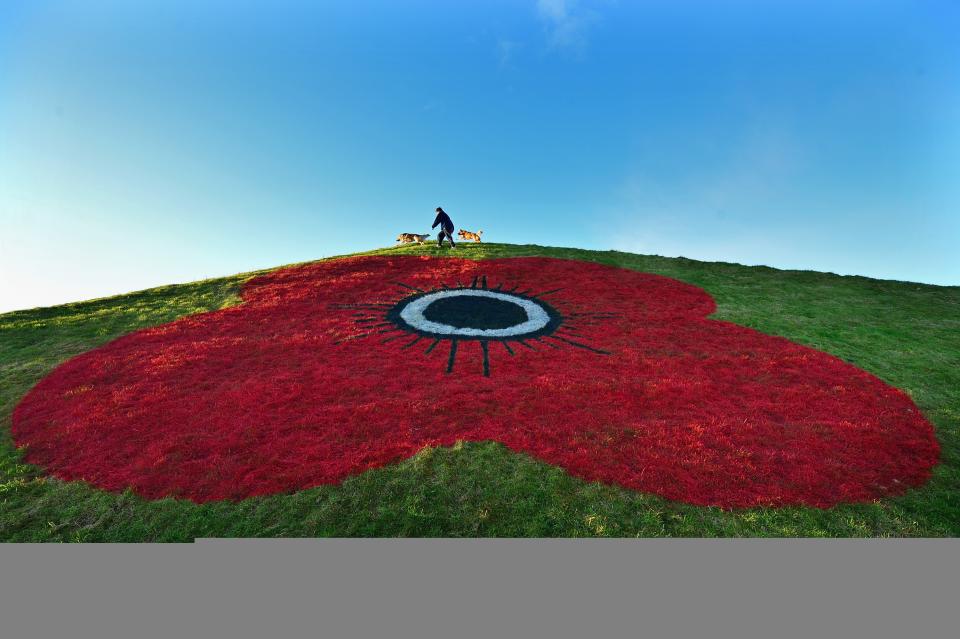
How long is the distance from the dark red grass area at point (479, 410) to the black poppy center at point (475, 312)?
140cm

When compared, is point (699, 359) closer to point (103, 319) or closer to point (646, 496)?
point (646, 496)

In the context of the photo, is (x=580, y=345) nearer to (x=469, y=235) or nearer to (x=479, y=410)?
(x=479, y=410)

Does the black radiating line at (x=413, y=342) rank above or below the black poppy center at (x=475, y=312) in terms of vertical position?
below

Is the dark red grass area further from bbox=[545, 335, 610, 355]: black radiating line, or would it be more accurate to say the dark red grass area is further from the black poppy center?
the black poppy center

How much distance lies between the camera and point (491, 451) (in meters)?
6.41

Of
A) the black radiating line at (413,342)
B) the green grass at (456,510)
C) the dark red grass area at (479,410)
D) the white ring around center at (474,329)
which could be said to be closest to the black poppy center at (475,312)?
the white ring around center at (474,329)

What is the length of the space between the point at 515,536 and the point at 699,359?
756cm

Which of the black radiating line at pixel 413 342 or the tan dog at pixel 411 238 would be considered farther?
the tan dog at pixel 411 238

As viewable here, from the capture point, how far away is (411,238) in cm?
2488

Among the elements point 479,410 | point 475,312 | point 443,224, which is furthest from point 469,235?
point 479,410

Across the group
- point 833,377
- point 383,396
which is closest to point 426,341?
point 383,396

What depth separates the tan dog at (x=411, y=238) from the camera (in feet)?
80.0

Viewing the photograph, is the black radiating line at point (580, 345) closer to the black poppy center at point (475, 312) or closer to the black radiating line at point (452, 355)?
the black poppy center at point (475, 312)

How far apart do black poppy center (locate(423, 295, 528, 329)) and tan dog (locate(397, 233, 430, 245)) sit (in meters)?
10.8
